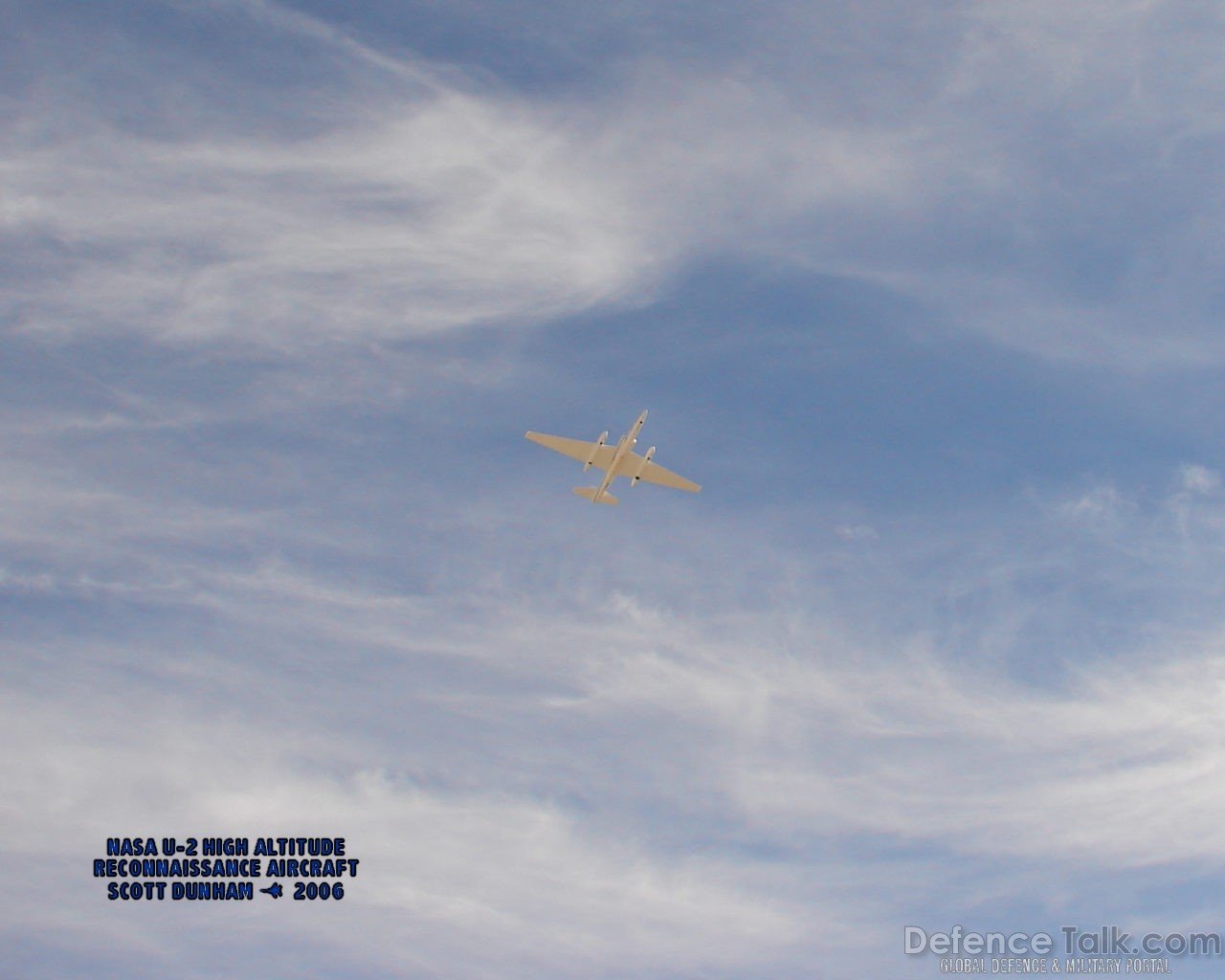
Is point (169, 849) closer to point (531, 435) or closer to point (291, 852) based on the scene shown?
point (291, 852)

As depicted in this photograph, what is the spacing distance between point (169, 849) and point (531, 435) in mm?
79529

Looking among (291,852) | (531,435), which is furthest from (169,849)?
(531,435)

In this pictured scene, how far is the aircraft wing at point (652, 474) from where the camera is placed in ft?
551

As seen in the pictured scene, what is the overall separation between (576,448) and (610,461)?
7.37m

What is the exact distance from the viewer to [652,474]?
583 ft

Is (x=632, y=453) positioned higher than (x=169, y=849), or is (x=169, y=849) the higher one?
(x=632, y=453)

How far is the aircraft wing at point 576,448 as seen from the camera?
6703 inches

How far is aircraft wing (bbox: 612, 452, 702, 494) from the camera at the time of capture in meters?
168

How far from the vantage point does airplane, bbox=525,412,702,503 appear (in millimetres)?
166000

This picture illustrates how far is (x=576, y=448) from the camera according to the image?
174 metres

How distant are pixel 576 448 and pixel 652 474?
12909 millimetres

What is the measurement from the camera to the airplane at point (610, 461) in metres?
166

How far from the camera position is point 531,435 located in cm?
17575

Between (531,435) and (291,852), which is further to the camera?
(531,435)
